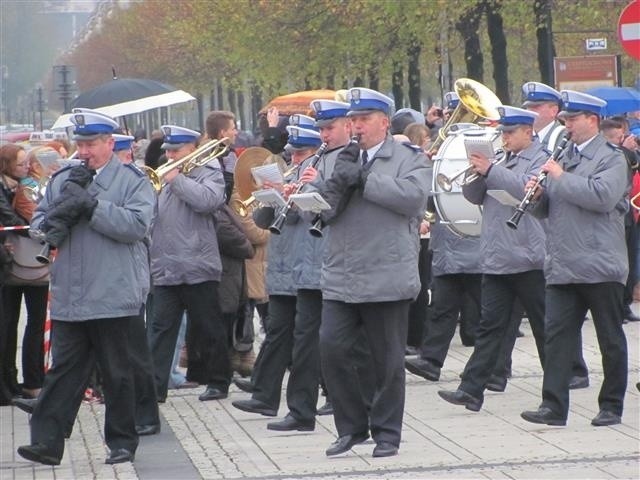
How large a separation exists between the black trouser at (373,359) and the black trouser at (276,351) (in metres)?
1.64

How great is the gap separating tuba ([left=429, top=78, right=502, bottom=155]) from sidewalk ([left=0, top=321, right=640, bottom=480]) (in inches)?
97.1

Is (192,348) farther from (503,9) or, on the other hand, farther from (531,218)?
(503,9)

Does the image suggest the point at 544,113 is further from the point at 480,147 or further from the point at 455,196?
the point at 455,196

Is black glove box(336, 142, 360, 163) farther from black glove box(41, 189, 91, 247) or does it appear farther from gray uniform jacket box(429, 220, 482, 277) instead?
gray uniform jacket box(429, 220, 482, 277)

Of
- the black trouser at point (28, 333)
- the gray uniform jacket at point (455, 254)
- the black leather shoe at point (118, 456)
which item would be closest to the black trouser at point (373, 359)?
the black leather shoe at point (118, 456)

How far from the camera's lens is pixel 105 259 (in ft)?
31.4

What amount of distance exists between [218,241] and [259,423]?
1.91 meters

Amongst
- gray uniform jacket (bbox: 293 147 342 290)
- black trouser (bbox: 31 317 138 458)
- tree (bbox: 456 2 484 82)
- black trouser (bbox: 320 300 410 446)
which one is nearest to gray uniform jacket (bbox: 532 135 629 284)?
black trouser (bbox: 320 300 410 446)

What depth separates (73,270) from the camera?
9.57 m

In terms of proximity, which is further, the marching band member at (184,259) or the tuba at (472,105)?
the tuba at (472,105)

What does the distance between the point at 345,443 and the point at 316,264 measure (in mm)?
1569

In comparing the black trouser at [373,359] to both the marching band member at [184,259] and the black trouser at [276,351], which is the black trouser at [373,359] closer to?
the black trouser at [276,351]

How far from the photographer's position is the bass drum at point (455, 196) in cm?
1272

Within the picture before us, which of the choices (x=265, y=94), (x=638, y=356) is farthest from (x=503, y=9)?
(x=265, y=94)
